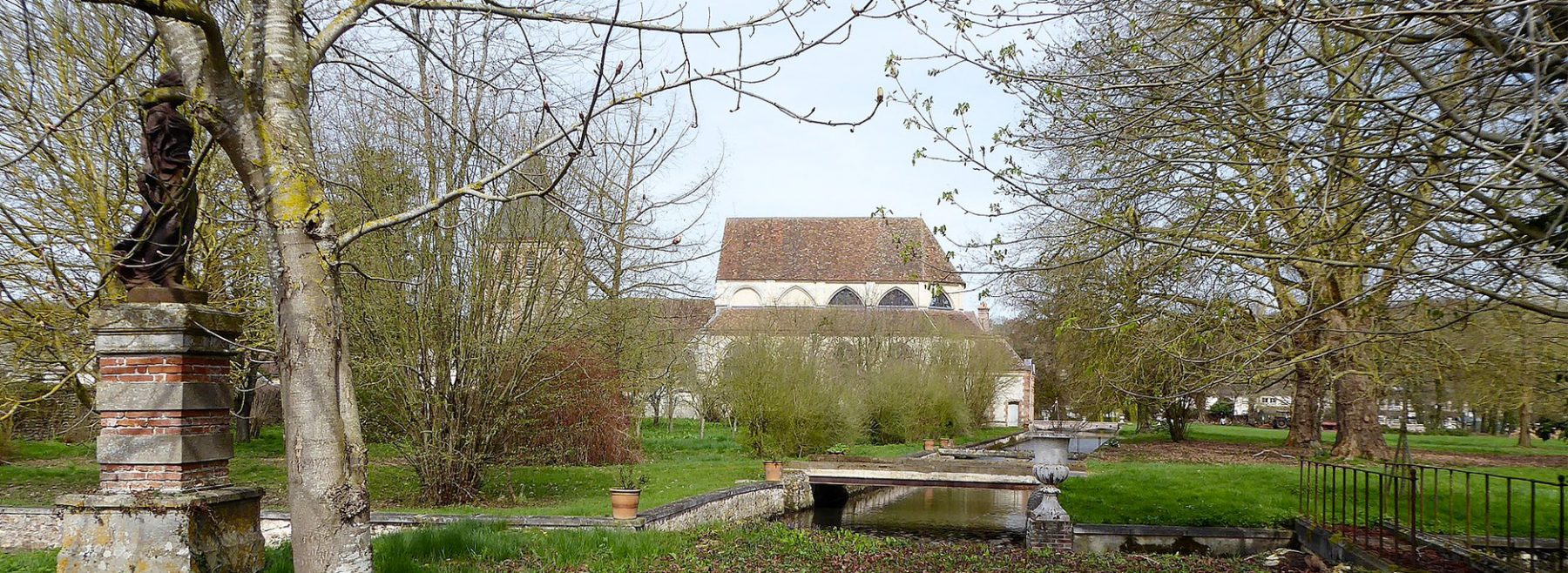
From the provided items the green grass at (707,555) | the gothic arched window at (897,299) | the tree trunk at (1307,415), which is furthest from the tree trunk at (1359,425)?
the gothic arched window at (897,299)

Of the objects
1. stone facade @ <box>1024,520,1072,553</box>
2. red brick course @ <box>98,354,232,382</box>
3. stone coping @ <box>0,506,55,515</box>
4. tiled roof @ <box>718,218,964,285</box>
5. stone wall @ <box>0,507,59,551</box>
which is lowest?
stone facade @ <box>1024,520,1072,553</box>

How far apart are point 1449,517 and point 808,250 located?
108 feet

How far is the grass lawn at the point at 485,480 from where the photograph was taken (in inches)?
492

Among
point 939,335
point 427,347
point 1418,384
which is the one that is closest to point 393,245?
point 427,347

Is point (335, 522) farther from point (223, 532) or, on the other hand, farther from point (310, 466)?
point (223, 532)

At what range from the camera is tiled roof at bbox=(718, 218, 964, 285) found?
4178cm

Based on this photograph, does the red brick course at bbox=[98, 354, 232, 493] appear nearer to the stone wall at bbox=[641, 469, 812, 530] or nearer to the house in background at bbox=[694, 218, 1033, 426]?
the stone wall at bbox=[641, 469, 812, 530]

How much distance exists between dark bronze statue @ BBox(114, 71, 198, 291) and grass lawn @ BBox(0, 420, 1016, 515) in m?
5.94

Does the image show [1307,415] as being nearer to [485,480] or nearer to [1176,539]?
[1176,539]

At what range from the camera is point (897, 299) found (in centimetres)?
4312

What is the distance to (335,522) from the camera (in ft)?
13.1

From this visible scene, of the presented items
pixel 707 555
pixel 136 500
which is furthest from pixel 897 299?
pixel 136 500

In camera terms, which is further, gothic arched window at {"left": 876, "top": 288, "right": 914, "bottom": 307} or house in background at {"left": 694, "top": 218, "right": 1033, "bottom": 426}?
gothic arched window at {"left": 876, "top": 288, "right": 914, "bottom": 307}

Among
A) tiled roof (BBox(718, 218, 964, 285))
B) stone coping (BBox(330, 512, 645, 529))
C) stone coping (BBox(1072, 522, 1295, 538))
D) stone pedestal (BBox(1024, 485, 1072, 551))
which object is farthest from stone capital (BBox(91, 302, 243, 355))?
tiled roof (BBox(718, 218, 964, 285))
